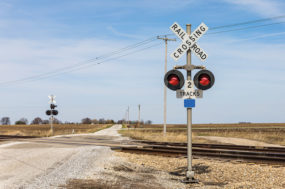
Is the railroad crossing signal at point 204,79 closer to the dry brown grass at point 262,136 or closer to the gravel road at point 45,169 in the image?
the gravel road at point 45,169

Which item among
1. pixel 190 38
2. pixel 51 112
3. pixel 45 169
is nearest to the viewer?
pixel 190 38

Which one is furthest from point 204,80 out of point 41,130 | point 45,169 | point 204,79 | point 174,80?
point 41,130

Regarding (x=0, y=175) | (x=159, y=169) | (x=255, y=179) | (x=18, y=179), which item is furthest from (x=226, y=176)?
(x=0, y=175)

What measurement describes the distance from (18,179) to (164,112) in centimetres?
2499

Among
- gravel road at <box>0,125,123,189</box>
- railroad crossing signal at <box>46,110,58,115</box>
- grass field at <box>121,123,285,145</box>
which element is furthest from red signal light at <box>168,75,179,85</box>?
railroad crossing signal at <box>46,110,58,115</box>

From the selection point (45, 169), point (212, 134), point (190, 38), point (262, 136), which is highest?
point (190, 38)

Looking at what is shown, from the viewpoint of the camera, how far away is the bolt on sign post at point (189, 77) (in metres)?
9.50

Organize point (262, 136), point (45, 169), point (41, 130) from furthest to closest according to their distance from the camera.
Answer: point (41, 130)
point (262, 136)
point (45, 169)

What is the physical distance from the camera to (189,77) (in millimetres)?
9781

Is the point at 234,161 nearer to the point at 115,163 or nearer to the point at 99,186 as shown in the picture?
the point at 115,163

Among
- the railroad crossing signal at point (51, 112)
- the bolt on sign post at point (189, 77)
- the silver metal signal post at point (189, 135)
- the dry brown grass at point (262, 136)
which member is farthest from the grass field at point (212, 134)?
the bolt on sign post at point (189, 77)

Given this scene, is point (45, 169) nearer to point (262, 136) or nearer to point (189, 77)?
point (189, 77)

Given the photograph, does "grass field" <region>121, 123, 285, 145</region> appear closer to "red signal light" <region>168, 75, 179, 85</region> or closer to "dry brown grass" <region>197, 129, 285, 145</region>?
"dry brown grass" <region>197, 129, 285, 145</region>

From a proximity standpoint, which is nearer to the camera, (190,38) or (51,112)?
A: (190,38)
